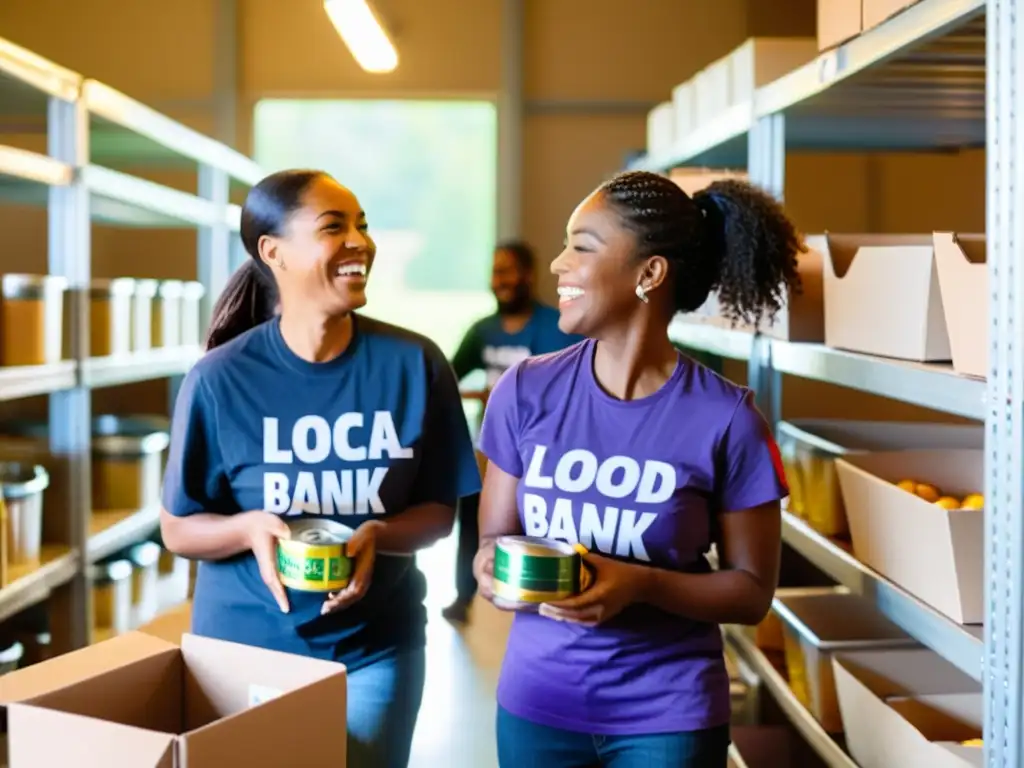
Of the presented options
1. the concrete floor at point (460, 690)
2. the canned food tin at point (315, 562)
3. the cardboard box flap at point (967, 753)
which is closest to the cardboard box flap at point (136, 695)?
the canned food tin at point (315, 562)

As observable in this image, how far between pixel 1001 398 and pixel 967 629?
0.54m

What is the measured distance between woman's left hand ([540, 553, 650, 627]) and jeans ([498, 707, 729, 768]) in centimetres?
22

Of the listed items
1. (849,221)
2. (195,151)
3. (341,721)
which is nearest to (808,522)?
(341,721)

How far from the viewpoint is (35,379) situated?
3678mm

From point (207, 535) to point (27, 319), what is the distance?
2.01 meters

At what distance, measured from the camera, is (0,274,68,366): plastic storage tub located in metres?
3.66

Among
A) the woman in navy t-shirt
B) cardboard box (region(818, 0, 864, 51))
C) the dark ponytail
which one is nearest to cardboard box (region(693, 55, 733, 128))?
cardboard box (region(818, 0, 864, 51))

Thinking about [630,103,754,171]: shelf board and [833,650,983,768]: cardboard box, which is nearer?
[833,650,983,768]: cardboard box

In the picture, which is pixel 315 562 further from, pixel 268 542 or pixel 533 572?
pixel 533 572

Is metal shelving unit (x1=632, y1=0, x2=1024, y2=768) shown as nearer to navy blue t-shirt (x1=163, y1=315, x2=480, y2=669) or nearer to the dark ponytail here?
navy blue t-shirt (x1=163, y1=315, x2=480, y2=669)

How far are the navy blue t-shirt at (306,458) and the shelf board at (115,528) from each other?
7.60 ft

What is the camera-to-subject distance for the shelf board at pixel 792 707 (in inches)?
109

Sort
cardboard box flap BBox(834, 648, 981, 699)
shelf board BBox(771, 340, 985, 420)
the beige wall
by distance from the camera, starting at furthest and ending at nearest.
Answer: the beige wall < cardboard box flap BBox(834, 648, 981, 699) < shelf board BBox(771, 340, 985, 420)

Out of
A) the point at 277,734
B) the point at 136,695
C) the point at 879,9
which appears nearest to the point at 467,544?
the point at 879,9
